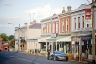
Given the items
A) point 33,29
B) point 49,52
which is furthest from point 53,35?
point 33,29

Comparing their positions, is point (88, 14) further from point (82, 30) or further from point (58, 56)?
point (82, 30)

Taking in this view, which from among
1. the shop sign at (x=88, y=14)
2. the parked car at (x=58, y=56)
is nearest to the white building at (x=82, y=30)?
the shop sign at (x=88, y=14)

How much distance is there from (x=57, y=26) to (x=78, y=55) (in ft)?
16.5

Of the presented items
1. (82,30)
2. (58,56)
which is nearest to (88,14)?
(58,56)

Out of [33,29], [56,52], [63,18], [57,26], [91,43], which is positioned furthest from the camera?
[33,29]

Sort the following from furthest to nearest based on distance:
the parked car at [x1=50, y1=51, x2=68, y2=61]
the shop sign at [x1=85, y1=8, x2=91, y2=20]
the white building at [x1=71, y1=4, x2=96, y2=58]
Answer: the white building at [x1=71, y1=4, x2=96, y2=58] < the shop sign at [x1=85, y1=8, x2=91, y2=20] < the parked car at [x1=50, y1=51, x2=68, y2=61]

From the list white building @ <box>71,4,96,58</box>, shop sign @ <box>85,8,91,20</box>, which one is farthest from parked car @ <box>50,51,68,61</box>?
shop sign @ <box>85,8,91,20</box>

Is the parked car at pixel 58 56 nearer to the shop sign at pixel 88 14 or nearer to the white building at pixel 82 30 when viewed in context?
the white building at pixel 82 30

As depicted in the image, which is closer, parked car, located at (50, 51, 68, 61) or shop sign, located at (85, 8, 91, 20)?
parked car, located at (50, 51, 68, 61)

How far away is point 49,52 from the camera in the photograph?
27453 mm

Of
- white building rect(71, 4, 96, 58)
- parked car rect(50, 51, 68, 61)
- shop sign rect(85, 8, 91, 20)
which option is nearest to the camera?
parked car rect(50, 51, 68, 61)

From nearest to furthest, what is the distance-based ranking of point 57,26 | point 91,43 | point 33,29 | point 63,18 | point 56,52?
1. point 56,52
2. point 91,43
3. point 63,18
4. point 57,26
5. point 33,29

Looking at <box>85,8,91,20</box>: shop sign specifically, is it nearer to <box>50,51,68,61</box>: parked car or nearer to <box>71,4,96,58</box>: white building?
<box>71,4,96,58</box>: white building

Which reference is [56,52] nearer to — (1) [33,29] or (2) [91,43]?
(2) [91,43]
